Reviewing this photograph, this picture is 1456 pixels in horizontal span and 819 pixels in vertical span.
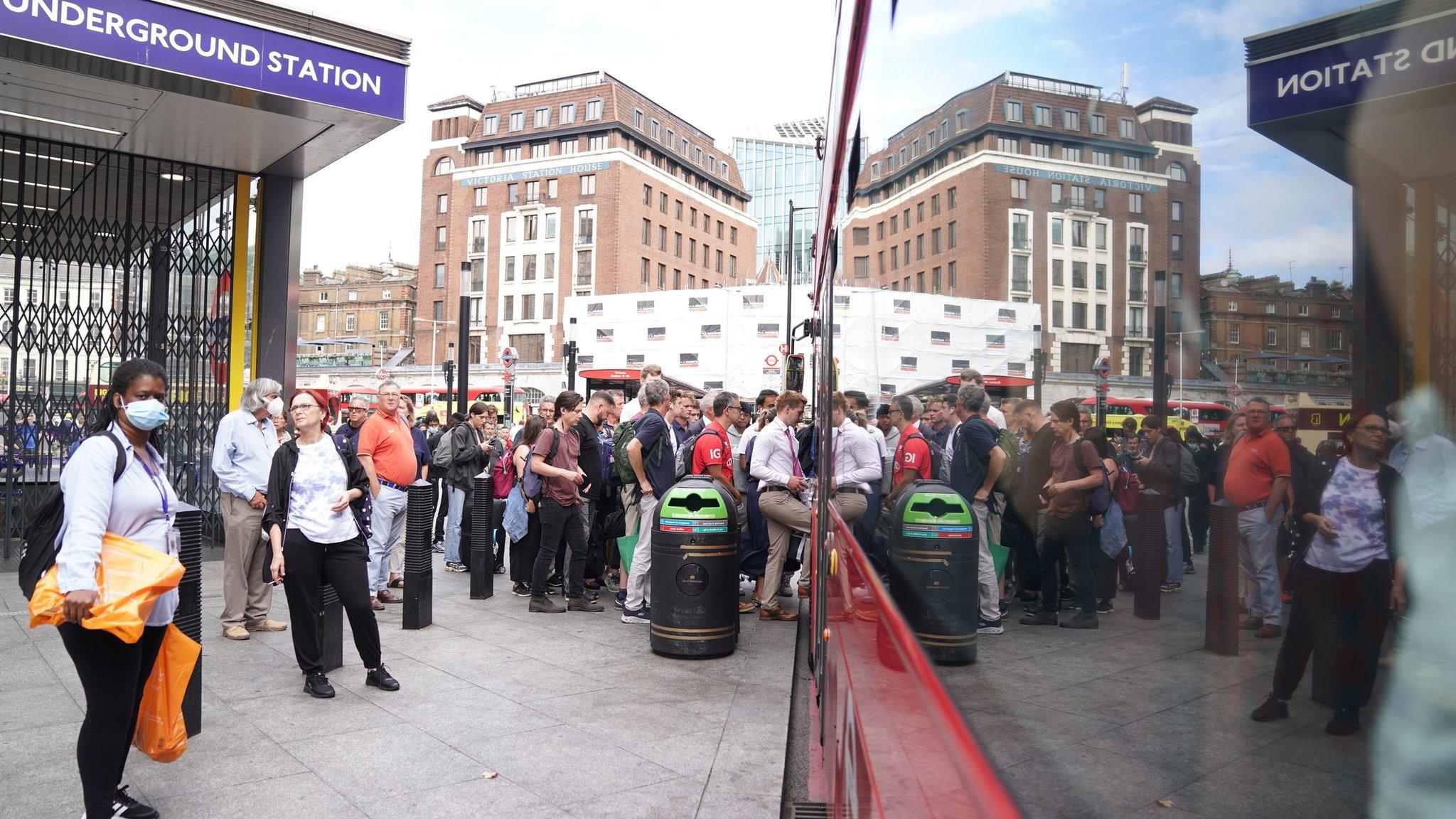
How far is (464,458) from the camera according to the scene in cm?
1051

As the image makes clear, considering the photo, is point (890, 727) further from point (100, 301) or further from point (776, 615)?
point (100, 301)

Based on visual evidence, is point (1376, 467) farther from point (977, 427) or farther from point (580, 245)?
point (580, 245)

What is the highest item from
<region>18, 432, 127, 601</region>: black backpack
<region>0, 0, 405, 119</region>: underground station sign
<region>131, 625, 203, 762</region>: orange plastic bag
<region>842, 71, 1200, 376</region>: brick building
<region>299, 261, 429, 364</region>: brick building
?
<region>299, 261, 429, 364</region>: brick building

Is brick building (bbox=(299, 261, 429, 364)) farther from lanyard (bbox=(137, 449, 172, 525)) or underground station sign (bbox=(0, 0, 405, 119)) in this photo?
lanyard (bbox=(137, 449, 172, 525))

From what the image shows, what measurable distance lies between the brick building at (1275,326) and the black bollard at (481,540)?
28.4 feet

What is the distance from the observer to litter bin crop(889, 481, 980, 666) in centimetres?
118

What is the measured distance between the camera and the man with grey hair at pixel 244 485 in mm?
7102

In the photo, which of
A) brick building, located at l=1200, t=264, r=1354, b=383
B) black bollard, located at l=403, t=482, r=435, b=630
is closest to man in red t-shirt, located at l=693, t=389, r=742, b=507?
black bollard, located at l=403, t=482, r=435, b=630

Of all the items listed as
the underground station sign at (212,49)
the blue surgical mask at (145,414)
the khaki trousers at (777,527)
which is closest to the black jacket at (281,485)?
→ the blue surgical mask at (145,414)

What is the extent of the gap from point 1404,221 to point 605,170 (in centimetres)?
6092

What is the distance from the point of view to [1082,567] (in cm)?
100

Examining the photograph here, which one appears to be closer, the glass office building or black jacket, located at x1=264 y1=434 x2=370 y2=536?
black jacket, located at x1=264 y1=434 x2=370 y2=536

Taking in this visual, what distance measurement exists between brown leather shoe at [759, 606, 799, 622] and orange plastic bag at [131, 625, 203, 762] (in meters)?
5.61

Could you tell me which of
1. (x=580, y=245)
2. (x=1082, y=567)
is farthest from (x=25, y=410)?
(x=580, y=245)
